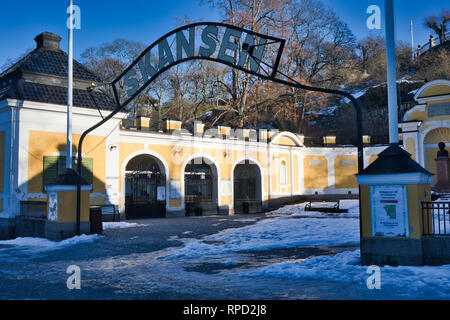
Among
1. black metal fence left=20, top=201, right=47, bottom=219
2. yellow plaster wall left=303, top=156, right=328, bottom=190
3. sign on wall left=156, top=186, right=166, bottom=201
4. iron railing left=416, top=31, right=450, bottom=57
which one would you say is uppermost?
iron railing left=416, top=31, right=450, bottom=57

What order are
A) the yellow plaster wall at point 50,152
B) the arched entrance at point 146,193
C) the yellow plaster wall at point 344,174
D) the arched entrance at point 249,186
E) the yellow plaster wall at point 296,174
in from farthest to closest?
the yellow plaster wall at point 344,174, the yellow plaster wall at point 296,174, the arched entrance at point 249,186, the arched entrance at point 146,193, the yellow plaster wall at point 50,152

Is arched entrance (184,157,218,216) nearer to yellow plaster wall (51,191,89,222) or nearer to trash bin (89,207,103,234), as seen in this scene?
trash bin (89,207,103,234)

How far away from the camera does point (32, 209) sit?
17422 mm

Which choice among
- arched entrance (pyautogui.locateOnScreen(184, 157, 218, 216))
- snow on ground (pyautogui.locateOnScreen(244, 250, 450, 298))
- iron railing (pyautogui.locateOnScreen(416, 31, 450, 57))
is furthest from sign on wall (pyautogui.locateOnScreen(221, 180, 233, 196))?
iron railing (pyautogui.locateOnScreen(416, 31, 450, 57))

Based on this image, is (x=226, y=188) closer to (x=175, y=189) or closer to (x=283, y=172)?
(x=175, y=189)

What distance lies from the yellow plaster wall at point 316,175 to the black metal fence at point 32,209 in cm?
2006

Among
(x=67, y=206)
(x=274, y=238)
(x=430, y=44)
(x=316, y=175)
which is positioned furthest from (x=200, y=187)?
(x=430, y=44)

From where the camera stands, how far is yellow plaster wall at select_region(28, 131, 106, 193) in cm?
1875

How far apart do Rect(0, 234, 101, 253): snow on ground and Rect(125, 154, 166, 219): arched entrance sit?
344 inches

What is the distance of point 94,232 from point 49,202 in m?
1.90

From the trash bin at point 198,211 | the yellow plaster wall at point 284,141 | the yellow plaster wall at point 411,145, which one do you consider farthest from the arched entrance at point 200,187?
the yellow plaster wall at point 411,145

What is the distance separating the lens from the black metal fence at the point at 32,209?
661 inches

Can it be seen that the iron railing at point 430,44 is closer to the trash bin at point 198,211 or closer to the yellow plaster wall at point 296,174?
the yellow plaster wall at point 296,174
